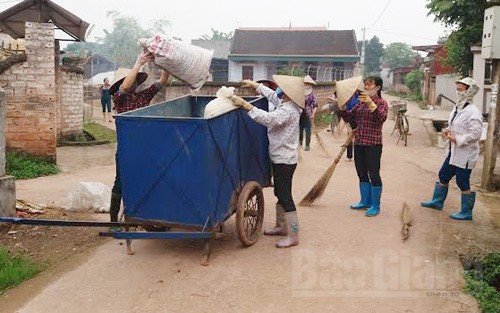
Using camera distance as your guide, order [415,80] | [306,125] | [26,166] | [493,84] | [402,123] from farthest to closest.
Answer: [415,80], [402,123], [306,125], [26,166], [493,84]

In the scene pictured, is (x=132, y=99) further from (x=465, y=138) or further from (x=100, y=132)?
(x=100, y=132)

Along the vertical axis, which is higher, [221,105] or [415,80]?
[415,80]

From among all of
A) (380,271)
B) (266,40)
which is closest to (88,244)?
(380,271)

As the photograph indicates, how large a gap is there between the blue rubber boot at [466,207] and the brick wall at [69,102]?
32.1ft

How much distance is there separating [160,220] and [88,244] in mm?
1242

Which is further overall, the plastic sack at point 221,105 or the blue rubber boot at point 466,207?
the blue rubber boot at point 466,207

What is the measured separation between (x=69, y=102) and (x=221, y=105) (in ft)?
30.4

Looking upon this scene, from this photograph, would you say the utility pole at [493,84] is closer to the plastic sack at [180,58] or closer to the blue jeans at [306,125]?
the blue jeans at [306,125]

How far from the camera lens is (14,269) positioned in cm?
443

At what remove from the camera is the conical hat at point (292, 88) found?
15.5 feet

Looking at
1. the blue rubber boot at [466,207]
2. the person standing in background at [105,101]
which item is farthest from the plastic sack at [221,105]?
the person standing in background at [105,101]

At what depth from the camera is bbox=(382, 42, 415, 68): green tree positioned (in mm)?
71312

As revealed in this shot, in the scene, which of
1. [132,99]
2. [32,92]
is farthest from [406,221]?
[32,92]

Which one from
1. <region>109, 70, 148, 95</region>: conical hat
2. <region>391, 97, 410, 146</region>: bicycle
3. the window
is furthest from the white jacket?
the window
